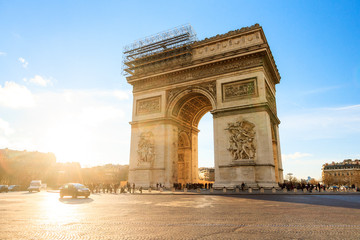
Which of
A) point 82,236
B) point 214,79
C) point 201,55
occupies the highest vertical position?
point 201,55

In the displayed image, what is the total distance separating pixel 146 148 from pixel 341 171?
97266mm

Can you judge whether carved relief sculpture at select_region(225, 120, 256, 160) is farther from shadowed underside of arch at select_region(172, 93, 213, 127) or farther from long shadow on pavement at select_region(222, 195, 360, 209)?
long shadow on pavement at select_region(222, 195, 360, 209)

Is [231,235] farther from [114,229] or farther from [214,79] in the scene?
[214,79]

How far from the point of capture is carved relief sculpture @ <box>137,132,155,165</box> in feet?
85.0

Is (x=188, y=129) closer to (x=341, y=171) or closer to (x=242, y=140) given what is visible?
(x=242, y=140)

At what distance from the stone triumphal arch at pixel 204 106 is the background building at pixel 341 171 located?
79.7 m

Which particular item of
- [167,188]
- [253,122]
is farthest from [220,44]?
[167,188]

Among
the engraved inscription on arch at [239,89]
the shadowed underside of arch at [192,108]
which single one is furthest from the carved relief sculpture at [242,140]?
the shadowed underside of arch at [192,108]

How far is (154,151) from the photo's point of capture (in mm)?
26203

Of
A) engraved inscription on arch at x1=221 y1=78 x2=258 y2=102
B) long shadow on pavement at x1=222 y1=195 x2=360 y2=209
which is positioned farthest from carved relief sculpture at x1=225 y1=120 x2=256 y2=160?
long shadow on pavement at x1=222 y1=195 x2=360 y2=209

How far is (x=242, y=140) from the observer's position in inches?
869

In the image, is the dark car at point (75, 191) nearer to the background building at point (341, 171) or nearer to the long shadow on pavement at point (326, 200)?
the long shadow on pavement at point (326, 200)

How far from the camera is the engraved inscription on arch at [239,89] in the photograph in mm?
23234

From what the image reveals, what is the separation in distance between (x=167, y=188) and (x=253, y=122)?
10.5 meters
